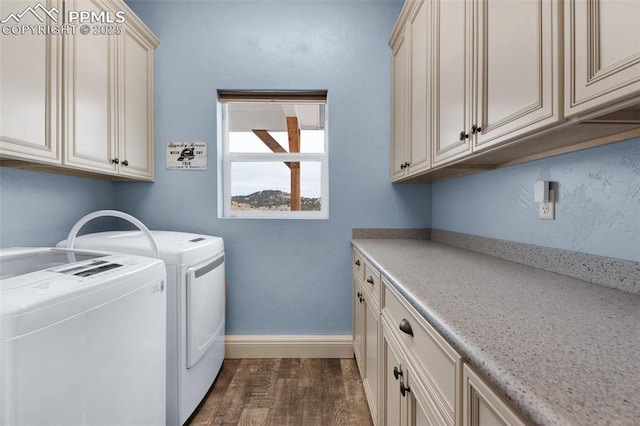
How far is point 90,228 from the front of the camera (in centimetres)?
205

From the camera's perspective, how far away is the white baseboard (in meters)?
2.23

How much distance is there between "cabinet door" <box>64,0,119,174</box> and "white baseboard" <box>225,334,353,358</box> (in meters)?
1.44

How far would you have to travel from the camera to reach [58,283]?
84 cm

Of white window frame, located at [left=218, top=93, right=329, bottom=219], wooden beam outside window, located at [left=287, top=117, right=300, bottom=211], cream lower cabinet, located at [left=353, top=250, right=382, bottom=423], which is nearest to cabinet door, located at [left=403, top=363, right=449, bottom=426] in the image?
cream lower cabinet, located at [left=353, top=250, right=382, bottom=423]

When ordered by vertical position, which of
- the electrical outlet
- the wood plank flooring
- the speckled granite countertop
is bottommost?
the wood plank flooring

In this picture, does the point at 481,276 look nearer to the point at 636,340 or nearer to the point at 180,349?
the point at 636,340

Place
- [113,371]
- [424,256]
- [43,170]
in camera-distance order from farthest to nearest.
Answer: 1. [43,170]
2. [424,256]
3. [113,371]

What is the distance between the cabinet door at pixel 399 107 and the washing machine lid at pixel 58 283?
153cm

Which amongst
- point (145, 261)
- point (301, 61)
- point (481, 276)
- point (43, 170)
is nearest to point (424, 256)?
point (481, 276)

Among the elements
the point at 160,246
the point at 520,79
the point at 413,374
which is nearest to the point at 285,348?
the point at 160,246

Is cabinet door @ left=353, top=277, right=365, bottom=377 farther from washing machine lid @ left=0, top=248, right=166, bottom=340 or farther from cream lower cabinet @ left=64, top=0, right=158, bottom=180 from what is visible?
cream lower cabinet @ left=64, top=0, right=158, bottom=180

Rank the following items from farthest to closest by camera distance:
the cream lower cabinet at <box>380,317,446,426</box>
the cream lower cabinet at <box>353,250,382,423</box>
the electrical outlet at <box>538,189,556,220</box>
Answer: the cream lower cabinet at <box>353,250,382,423</box>
the electrical outlet at <box>538,189,556,220</box>
the cream lower cabinet at <box>380,317,446,426</box>

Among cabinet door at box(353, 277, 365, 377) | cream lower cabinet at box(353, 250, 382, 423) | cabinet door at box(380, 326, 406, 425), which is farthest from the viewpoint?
cabinet door at box(353, 277, 365, 377)

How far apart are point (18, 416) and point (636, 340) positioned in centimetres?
128
